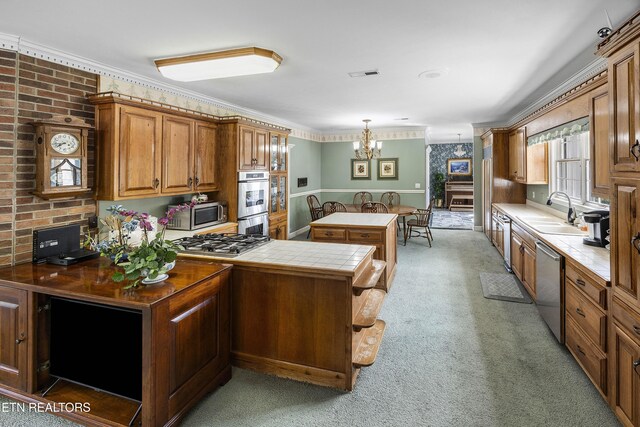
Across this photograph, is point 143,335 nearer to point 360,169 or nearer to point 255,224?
point 255,224

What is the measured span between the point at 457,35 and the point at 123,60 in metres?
2.94

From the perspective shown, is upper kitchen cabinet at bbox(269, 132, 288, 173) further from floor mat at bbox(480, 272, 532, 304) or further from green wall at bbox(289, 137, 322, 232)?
floor mat at bbox(480, 272, 532, 304)

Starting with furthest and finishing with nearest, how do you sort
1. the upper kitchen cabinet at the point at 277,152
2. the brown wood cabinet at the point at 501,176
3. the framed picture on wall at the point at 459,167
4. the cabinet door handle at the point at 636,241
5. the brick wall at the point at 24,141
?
the framed picture on wall at the point at 459,167, the brown wood cabinet at the point at 501,176, the upper kitchen cabinet at the point at 277,152, the brick wall at the point at 24,141, the cabinet door handle at the point at 636,241

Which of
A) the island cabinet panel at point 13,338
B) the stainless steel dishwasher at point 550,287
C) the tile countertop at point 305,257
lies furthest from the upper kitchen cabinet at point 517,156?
the island cabinet panel at point 13,338

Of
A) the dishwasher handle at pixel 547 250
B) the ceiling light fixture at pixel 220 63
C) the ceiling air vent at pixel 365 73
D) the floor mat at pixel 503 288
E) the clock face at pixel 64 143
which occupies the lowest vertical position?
the floor mat at pixel 503 288

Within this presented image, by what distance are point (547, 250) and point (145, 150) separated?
3.87 m

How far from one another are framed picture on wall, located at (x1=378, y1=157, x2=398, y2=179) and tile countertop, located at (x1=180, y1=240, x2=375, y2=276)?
20.2 ft

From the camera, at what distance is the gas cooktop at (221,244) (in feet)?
8.81

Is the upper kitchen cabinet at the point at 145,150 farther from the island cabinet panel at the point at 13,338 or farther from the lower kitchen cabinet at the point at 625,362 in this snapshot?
the lower kitchen cabinet at the point at 625,362

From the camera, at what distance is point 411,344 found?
293 cm

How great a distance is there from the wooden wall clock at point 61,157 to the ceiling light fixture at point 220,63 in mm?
908

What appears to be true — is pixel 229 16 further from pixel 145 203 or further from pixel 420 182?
pixel 420 182

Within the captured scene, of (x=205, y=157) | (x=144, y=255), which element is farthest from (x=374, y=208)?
(x=144, y=255)

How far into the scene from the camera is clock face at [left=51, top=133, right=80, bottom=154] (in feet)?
9.07
